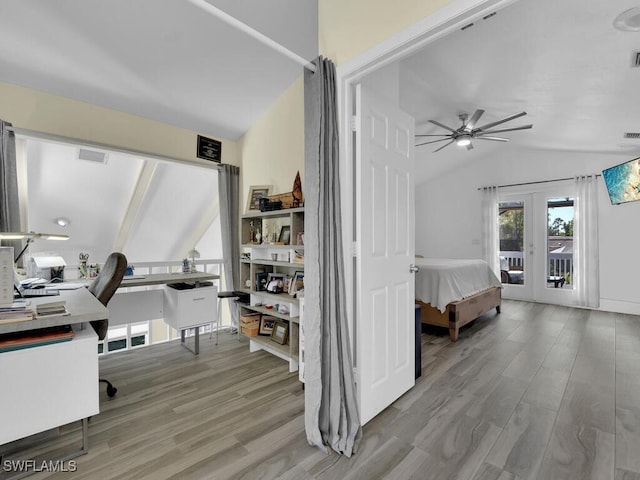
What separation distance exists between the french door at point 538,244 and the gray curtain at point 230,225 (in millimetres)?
5043

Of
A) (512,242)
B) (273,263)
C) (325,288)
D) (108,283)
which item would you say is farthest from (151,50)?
(512,242)

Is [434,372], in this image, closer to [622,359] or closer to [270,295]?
[270,295]

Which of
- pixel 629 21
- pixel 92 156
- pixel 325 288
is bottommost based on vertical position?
pixel 325 288

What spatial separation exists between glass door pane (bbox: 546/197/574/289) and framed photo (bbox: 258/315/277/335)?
5072mm

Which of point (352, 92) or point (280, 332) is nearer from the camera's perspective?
point (352, 92)

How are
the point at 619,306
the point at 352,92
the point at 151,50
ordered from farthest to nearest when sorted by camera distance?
the point at 619,306 < the point at 151,50 < the point at 352,92

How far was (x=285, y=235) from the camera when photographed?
303 centimetres

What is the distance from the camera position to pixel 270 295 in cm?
286

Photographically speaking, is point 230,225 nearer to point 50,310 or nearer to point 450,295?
point 50,310

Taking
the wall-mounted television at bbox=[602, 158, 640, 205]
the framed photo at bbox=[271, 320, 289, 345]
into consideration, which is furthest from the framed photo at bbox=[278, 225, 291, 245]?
the wall-mounted television at bbox=[602, 158, 640, 205]

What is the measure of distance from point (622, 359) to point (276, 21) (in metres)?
4.31

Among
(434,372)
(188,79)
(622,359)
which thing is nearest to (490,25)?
(188,79)

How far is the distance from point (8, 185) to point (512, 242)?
713cm

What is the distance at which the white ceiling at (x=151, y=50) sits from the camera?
2.05 meters
